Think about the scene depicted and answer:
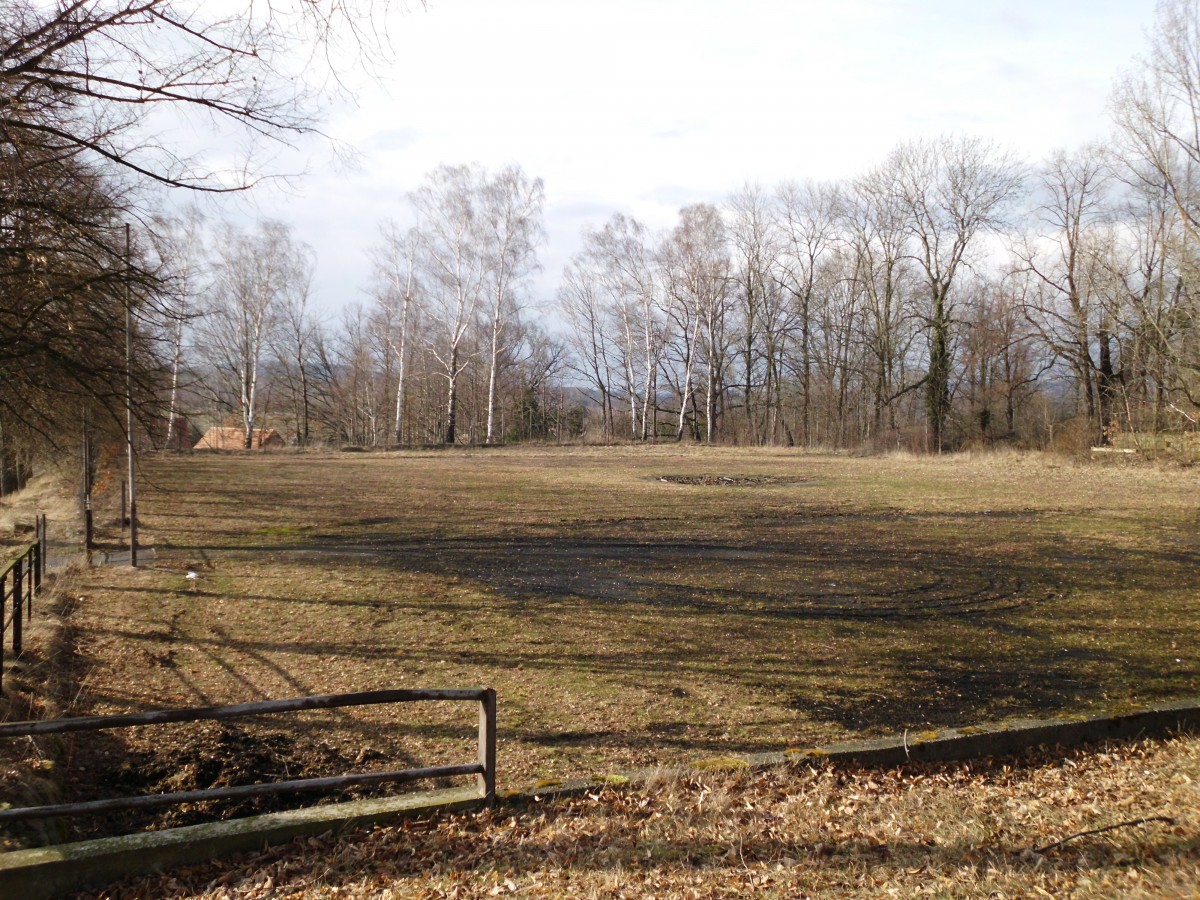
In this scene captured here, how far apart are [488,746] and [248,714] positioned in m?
1.15

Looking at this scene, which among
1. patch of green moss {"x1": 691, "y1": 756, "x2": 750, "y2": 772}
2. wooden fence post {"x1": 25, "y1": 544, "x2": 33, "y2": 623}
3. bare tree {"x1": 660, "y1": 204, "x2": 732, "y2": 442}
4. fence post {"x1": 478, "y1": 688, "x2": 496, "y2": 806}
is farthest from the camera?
bare tree {"x1": 660, "y1": 204, "x2": 732, "y2": 442}

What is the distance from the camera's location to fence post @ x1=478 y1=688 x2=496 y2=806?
13.1 ft

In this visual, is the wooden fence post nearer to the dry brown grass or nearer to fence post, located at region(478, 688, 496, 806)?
the dry brown grass

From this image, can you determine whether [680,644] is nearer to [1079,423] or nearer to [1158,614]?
[1158,614]

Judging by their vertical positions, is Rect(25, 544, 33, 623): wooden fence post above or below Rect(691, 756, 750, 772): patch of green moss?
above

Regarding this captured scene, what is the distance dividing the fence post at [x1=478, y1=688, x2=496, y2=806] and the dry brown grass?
0.13 metres

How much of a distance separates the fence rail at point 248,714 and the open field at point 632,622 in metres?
0.79

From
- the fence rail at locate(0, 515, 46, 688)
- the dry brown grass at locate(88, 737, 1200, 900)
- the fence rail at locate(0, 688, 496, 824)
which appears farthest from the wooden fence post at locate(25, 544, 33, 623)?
the dry brown grass at locate(88, 737, 1200, 900)

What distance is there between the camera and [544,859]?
3705mm

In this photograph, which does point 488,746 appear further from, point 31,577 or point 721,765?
point 31,577

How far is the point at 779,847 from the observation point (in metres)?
3.80

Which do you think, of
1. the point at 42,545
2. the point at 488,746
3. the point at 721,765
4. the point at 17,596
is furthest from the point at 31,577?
the point at 721,765

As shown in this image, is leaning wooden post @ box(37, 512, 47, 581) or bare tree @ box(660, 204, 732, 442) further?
bare tree @ box(660, 204, 732, 442)

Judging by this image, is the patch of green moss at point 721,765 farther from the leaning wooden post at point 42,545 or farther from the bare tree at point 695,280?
the bare tree at point 695,280
